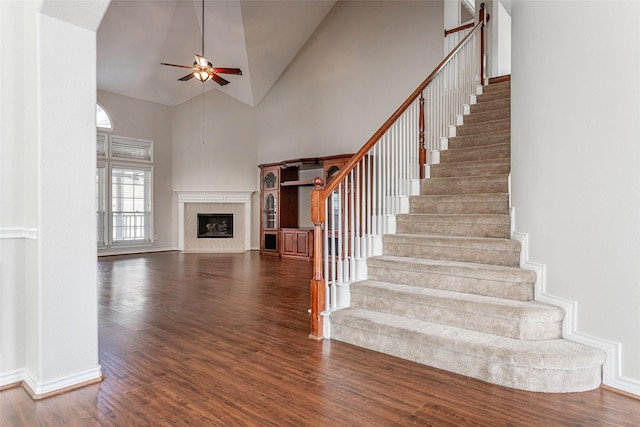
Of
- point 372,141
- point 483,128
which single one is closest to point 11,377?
point 372,141

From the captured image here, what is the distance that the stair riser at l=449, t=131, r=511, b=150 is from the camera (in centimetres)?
459

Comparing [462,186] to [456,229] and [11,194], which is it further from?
[11,194]

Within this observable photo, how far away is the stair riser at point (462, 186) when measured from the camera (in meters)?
3.90

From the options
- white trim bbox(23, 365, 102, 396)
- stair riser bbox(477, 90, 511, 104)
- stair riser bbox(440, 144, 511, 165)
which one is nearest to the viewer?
white trim bbox(23, 365, 102, 396)

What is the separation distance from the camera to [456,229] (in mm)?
3689

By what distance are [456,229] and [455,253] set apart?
390 mm

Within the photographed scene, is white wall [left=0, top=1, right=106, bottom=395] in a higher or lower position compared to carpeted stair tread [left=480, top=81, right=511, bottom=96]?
lower

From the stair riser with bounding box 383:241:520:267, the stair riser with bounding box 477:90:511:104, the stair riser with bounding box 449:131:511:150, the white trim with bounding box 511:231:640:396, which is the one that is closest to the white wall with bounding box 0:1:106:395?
the stair riser with bounding box 383:241:520:267

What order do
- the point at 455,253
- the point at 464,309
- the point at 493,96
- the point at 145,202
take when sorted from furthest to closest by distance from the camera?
the point at 145,202
the point at 493,96
the point at 455,253
the point at 464,309

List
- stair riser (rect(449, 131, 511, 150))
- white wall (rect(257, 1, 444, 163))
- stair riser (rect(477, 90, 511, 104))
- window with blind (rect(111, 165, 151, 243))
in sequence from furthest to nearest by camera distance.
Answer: window with blind (rect(111, 165, 151, 243)), white wall (rect(257, 1, 444, 163)), stair riser (rect(477, 90, 511, 104)), stair riser (rect(449, 131, 511, 150))

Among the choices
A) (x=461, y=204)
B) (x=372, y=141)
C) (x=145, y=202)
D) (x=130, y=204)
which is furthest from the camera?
(x=145, y=202)

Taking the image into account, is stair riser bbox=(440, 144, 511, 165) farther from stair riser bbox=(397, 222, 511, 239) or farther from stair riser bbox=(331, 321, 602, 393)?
stair riser bbox=(331, 321, 602, 393)

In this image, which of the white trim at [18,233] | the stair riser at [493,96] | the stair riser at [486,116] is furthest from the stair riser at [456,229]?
the white trim at [18,233]

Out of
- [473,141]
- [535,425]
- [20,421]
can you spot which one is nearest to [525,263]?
[535,425]
